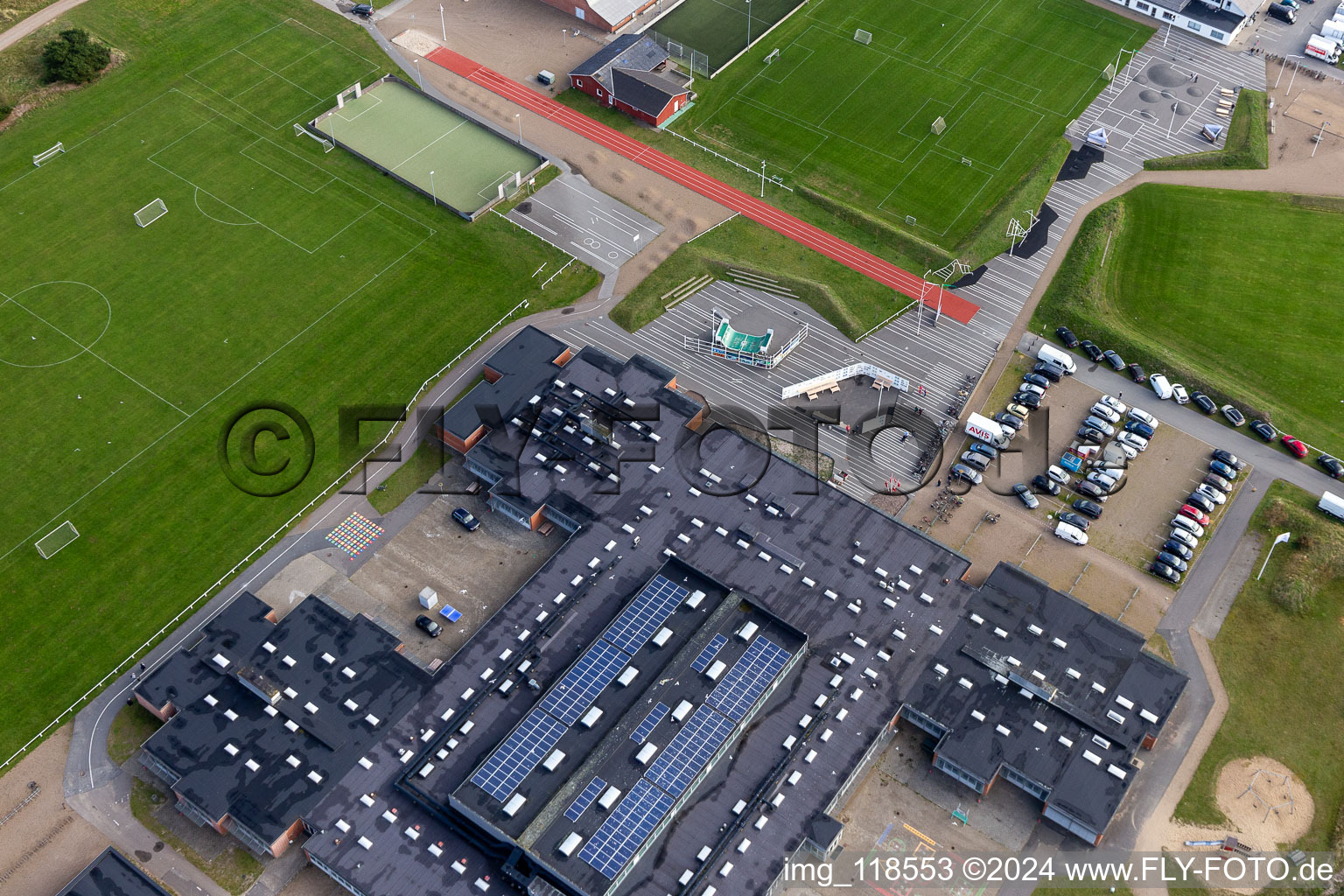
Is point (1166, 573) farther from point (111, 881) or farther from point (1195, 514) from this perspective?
point (111, 881)

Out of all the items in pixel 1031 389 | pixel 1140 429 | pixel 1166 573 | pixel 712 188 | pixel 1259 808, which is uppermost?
pixel 712 188

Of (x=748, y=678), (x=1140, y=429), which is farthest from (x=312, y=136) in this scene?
(x=1140, y=429)

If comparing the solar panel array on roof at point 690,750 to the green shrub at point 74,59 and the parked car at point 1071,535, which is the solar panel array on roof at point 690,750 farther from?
the green shrub at point 74,59

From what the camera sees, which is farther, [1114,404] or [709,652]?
[1114,404]

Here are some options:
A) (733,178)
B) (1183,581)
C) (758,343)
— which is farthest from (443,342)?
(1183,581)

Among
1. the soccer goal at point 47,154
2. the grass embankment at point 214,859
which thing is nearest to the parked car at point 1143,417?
the grass embankment at point 214,859

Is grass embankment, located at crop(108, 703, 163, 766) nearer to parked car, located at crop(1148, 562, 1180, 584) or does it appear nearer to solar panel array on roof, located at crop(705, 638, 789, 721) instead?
solar panel array on roof, located at crop(705, 638, 789, 721)
